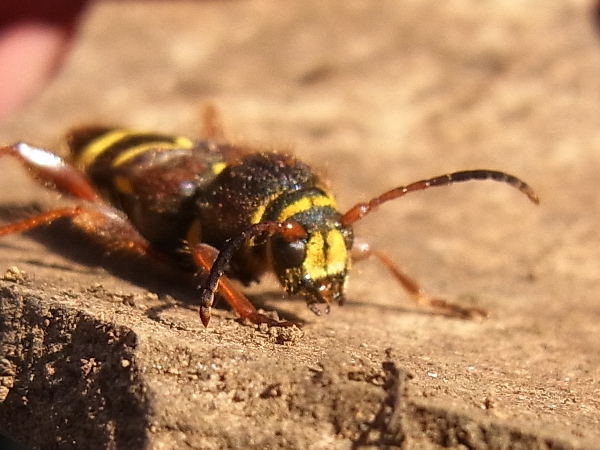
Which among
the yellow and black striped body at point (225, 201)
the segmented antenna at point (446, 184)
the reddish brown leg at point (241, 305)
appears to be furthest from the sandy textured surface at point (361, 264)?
the segmented antenna at point (446, 184)

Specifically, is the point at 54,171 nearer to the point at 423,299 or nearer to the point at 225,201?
the point at 225,201

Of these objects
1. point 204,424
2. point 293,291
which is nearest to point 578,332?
point 293,291

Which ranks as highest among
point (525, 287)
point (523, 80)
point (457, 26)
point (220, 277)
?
point (457, 26)

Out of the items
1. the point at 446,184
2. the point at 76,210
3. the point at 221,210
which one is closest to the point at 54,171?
the point at 76,210

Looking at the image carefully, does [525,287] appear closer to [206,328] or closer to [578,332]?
[578,332]

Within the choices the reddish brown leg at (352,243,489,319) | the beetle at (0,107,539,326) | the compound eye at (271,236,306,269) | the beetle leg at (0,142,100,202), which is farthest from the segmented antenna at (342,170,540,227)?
the beetle leg at (0,142,100,202)

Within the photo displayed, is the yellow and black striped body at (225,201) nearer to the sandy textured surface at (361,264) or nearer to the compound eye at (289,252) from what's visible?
the compound eye at (289,252)
